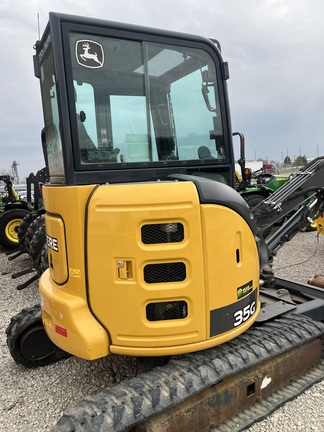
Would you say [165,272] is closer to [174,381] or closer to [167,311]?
[167,311]

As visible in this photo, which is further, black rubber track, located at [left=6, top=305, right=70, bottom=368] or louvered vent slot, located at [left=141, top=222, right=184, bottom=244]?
black rubber track, located at [left=6, top=305, right=70, bottom=368]

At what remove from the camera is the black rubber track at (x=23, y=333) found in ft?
11.0

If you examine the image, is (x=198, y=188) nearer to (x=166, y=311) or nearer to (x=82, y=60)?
(x=166, y=311)

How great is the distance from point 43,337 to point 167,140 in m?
2.31

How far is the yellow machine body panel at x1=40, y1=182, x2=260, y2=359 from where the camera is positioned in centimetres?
219

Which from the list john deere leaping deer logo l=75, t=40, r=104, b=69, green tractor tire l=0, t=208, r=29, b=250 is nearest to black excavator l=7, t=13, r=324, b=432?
john deere leaping deer logo l=75, t=40, r=104, b=69

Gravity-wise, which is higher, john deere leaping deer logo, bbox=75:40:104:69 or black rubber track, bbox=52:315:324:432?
john deere leaping deer logo, bbox=75:40:104:69

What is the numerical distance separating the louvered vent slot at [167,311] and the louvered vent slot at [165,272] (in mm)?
167

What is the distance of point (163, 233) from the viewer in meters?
2.22

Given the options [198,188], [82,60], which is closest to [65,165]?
[82,60]

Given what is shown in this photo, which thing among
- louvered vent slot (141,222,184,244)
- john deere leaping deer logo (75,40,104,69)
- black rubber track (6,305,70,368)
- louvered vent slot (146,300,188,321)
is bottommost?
black rubber track (6,305,70,368)

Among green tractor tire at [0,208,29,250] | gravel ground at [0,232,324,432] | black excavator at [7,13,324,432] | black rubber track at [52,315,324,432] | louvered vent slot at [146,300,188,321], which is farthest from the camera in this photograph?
green tractor tire at [0,208,29,250]

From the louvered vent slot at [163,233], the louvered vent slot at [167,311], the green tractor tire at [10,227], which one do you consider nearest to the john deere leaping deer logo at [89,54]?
the louvered vent slot at [163,233]

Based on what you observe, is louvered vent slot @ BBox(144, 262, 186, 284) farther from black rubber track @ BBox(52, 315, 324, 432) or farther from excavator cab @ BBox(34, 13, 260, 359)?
black rubber track @ BBox(52, 315, 324, 432)
